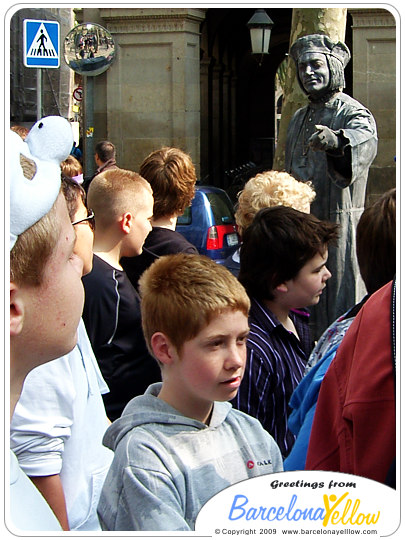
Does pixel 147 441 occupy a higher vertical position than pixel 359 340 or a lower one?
lower

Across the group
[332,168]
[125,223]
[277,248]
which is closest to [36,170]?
[277,248]

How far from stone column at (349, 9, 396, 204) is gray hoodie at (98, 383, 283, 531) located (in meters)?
11.4

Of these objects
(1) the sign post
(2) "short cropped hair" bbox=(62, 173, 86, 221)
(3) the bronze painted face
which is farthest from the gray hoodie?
(1) the sign post

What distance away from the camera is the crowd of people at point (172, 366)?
1414 mm

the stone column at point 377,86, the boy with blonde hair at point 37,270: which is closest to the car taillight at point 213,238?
the stone column at point 377,86

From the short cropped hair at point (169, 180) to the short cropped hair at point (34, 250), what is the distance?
2895 millimetres

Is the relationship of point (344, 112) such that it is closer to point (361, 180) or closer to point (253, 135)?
point (361, 180)

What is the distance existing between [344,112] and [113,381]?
2.72 meters

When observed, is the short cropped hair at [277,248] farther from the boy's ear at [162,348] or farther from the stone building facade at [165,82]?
the stone building facade at [165,82]

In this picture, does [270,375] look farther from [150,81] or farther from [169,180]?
[150,81]

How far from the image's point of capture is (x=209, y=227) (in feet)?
34.0

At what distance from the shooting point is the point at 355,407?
1687 millimetres
